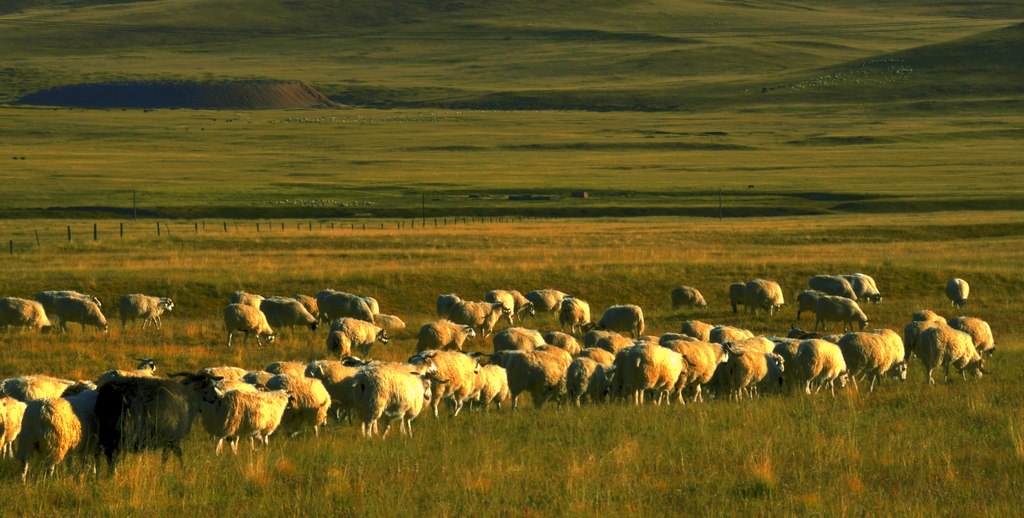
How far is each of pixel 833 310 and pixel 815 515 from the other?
17.3 metres

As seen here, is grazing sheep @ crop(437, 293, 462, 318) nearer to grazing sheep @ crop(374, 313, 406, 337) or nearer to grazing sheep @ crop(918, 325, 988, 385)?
grazing sheep @ crop(374, 313, 406, 337)

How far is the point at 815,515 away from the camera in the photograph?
34.0ft

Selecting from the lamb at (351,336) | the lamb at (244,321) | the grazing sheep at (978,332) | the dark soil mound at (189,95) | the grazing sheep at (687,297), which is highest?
the grazing sheep at (978,332)

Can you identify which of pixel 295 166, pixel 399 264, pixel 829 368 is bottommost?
pixel 295 166

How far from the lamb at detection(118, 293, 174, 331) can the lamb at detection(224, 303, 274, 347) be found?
2.96m

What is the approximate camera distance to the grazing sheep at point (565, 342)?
67.4 ft

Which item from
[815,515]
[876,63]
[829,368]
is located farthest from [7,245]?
[876,63]

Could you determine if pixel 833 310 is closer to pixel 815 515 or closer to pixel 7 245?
pixel 815 515

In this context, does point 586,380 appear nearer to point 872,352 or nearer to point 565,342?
point 565,342

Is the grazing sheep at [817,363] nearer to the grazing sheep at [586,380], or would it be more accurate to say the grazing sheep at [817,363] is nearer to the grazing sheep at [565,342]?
the grazing sheep at [586,380]

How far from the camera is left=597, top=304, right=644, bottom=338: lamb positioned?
2542 centimetres

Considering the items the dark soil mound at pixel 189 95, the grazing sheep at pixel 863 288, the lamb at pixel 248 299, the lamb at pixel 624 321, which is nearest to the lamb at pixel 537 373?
the lamb at pixel 624 321

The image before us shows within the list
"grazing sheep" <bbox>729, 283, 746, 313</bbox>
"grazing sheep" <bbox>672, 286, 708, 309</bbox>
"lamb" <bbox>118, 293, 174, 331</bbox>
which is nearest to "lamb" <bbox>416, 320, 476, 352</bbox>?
"lamb" <bbox>118, 293, 174, 331</bbox>

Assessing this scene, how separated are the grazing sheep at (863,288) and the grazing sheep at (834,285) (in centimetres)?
20
